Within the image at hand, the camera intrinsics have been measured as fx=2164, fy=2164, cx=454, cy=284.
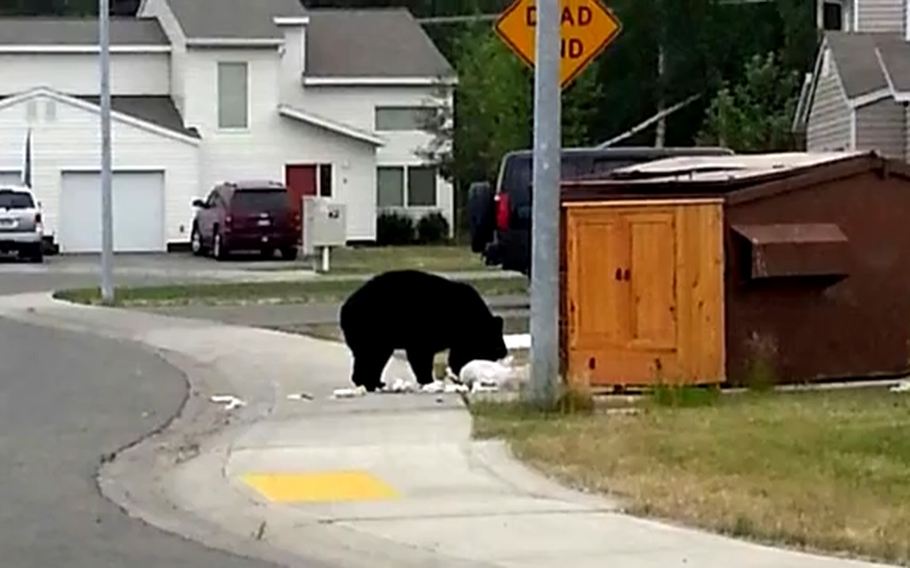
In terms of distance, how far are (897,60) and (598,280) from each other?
1933 centimetres

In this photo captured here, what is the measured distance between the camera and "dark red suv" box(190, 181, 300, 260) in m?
49.4

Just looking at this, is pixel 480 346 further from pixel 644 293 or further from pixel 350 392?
pixel 644 293

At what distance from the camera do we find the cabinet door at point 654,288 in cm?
1839

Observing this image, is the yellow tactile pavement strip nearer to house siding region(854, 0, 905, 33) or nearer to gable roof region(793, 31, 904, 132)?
gable roof region(793, 31, 904, 132)

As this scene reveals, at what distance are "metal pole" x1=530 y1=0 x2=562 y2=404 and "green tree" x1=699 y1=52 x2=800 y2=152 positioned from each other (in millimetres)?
32470

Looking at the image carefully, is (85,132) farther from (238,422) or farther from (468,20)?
(238,422)

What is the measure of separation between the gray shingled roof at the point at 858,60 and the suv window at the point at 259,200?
1483cm

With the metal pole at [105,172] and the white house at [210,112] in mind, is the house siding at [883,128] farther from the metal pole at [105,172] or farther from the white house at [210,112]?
the white house at [210,112]

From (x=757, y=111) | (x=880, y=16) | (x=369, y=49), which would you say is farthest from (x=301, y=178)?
(x=880, y=16)

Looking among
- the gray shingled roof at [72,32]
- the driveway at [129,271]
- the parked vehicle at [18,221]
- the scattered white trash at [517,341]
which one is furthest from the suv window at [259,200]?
the scattered white trash at [517,341]

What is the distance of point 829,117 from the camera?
131 feet

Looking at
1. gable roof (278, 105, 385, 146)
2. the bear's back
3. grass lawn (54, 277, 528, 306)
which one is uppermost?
gable roof (278, 105, 385, 146)

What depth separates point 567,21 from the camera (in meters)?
17.3

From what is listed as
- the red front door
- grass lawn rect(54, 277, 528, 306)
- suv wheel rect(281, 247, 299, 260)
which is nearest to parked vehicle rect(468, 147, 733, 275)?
grass lawn rect(54, 277, 528, 306)
